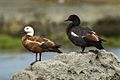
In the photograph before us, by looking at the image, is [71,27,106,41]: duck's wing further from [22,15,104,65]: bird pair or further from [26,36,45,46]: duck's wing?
[26,36,45,46]: duck's wing

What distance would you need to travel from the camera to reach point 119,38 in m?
40.9

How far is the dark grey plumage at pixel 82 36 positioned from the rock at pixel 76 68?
19 cm

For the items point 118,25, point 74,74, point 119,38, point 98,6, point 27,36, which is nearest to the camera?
point 74,74

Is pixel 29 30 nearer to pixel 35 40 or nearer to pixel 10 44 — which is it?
pixel 35 40

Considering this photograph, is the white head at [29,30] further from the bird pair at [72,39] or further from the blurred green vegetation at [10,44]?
the blurred green vegetation at [10,44]

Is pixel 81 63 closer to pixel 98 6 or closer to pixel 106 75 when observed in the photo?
pixel 106 75

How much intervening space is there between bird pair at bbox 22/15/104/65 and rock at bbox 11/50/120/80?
21 centimetres

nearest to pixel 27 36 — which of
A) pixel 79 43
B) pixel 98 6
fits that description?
pixel 79 43

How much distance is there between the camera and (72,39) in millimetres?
11734

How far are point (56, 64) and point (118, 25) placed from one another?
3287cm

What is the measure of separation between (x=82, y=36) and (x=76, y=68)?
63 centimetres

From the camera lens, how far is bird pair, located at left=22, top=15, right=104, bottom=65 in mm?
11406

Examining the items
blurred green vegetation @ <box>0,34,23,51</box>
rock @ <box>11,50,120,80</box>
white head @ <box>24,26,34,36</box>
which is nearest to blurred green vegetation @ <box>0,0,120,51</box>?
blurred green vegetation @ <box>0,34,23,51</box>

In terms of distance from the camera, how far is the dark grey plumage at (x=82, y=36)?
37.3ft
